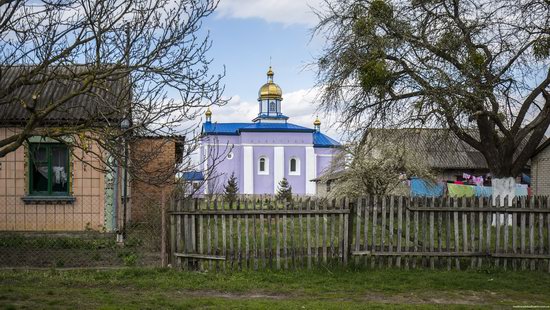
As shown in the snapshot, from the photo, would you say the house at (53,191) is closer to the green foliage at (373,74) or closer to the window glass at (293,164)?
the green foliage at (373,74)

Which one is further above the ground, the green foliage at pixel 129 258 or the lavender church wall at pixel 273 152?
the lavender church wall at pixel 273 152

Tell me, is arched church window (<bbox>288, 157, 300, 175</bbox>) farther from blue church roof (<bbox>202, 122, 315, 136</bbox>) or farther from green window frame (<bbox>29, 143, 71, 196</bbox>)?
green window frame (<bbox>29, 143, 71, 196</bbox>)

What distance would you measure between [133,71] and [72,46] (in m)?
0.84

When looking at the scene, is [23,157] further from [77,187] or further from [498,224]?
[498,224]

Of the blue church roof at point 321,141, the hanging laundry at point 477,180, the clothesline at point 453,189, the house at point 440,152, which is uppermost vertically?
the blue church roof at point 321,141

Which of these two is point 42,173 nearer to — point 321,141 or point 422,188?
point 422,188

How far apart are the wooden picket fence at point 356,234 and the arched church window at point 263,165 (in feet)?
191

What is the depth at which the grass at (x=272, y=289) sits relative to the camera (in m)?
8.71

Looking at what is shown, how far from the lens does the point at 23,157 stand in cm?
1630

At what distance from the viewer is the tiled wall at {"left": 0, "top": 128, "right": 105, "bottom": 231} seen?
639 inches

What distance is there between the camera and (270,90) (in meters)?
75.4

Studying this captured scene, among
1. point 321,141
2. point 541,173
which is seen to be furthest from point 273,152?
point 541,173

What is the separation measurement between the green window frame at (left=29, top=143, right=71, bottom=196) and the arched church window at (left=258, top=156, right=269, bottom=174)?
5363cm

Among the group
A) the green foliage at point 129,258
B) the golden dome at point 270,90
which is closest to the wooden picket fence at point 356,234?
the green foliage at point 129,258
